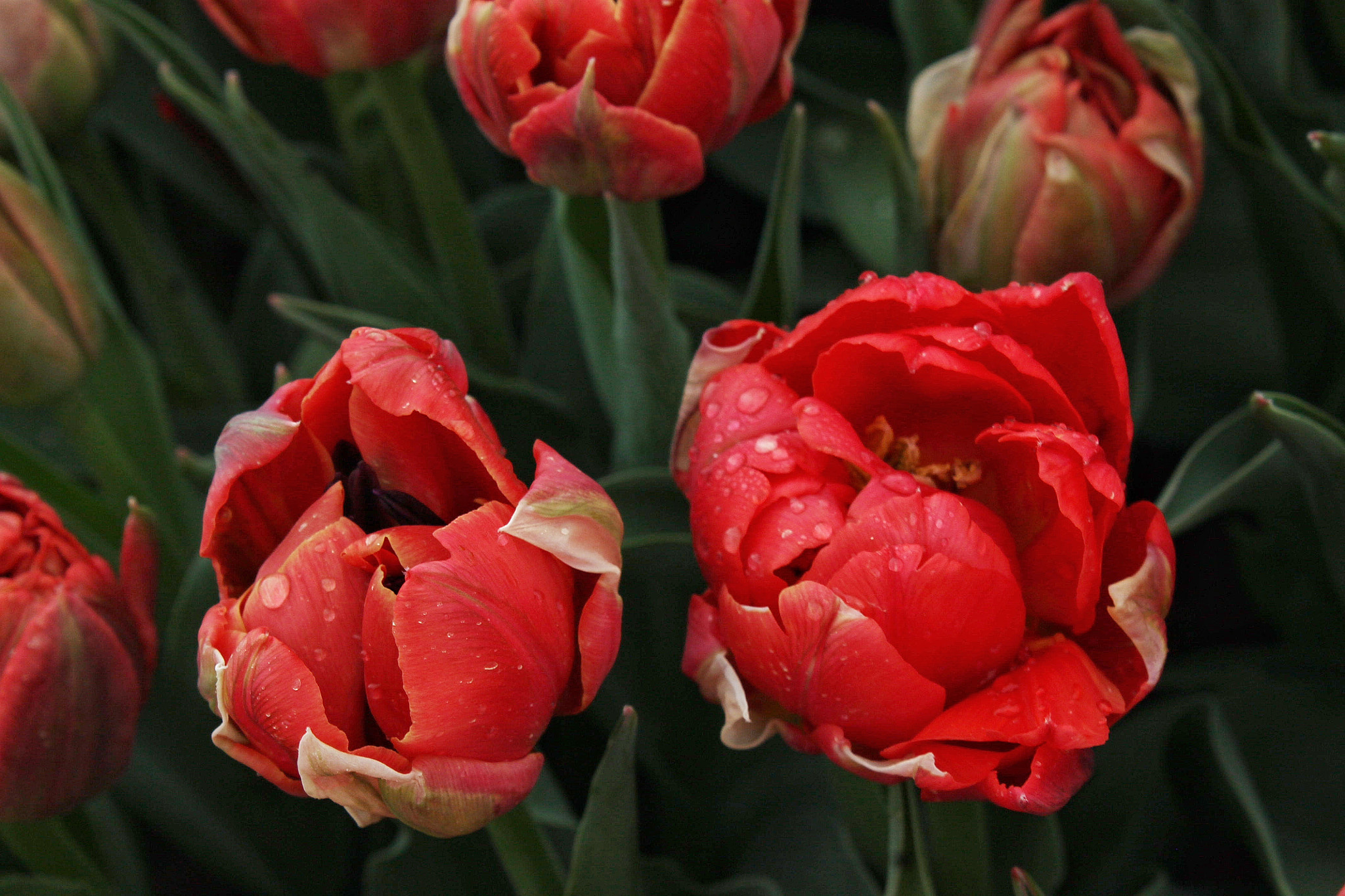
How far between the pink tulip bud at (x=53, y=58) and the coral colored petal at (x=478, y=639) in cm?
49

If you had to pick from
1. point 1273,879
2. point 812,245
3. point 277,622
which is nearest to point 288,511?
point 277,622

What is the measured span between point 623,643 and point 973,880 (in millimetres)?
212

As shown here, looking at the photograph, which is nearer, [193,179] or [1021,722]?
[1021,722]

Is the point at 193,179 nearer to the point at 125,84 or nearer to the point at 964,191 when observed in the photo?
the point at 125,84

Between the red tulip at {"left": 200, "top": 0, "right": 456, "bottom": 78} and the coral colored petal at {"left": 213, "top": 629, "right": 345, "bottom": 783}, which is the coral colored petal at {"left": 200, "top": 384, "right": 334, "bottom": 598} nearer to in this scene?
the coral colored petal at {"left": 213, "top": 629, "right": 345, "bottom": 783}

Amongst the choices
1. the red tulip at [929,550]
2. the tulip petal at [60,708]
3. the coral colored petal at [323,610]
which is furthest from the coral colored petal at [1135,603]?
the tulip petal at [60,708]

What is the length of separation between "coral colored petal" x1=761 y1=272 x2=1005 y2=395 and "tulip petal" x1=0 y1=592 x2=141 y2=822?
0.27 m

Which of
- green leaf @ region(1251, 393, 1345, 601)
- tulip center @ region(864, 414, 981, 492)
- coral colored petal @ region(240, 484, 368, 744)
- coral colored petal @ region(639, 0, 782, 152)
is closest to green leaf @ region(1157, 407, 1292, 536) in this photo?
green leaf @ region(1251, 393, 1345, 601)

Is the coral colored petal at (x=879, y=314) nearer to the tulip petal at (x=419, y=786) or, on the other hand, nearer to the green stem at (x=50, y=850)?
the tulip petal at (x=419, y=786)

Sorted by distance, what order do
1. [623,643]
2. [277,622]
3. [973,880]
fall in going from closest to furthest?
[277,622], [973,880], [623,643]

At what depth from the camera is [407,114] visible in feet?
2.15

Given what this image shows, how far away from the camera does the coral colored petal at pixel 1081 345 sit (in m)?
0.40

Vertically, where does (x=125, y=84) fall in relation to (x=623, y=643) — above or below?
above

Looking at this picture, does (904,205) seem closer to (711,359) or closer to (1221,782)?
(711,359)
